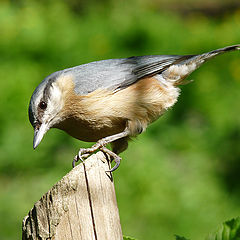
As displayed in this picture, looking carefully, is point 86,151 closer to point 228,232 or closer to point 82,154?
point 82,154

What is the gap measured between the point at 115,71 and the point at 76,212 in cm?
183

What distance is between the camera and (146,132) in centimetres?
596

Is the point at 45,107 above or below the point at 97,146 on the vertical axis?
above

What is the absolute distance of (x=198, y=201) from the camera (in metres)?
5.01

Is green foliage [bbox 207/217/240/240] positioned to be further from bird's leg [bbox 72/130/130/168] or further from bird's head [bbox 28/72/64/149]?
bird's head [bbox 28/72/64/149]

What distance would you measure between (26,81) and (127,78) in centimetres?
301

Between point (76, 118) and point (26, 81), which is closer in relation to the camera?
point (76, 118)

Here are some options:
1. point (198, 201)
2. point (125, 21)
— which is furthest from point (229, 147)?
point (125, 21)

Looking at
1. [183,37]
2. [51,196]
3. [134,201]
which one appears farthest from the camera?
[183,37]

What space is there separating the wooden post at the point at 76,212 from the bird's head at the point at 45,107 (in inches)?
47.4

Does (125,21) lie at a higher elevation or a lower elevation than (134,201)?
higher

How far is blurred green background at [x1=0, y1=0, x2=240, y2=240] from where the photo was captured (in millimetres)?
4926

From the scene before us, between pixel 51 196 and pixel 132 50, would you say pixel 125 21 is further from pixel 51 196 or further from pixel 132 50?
pixel 51 196

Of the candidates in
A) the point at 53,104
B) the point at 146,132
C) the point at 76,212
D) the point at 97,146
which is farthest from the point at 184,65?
the point at 76,212
